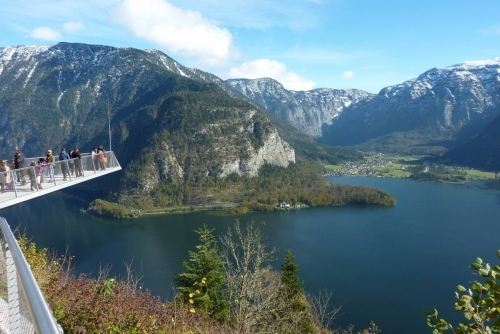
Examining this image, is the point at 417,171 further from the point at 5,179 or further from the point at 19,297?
the point at 19,297

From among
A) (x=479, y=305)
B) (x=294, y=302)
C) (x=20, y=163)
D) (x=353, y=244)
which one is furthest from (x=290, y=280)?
(x=353, y=244)

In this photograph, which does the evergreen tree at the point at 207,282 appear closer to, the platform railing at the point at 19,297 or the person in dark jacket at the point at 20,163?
the person in dark jacket at the point at 20,163

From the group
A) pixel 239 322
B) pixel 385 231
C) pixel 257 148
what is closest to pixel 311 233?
pixel 385 231

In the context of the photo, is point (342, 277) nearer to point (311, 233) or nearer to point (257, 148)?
point (311, 233)

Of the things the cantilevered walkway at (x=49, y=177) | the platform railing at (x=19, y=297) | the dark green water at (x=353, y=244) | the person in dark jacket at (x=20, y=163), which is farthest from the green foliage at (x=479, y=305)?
the dark green water at (x=353, y=244)

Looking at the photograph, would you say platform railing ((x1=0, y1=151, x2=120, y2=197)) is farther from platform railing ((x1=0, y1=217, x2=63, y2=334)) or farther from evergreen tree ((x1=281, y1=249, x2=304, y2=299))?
evergreen tree ((x1=281, y1=249, x2=304, y2=299))

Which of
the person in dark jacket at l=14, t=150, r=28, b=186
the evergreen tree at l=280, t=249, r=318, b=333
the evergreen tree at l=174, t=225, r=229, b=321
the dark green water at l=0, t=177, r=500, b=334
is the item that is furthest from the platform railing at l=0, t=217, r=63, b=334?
the dark green water at l=0, t=177, r=500, b=334
